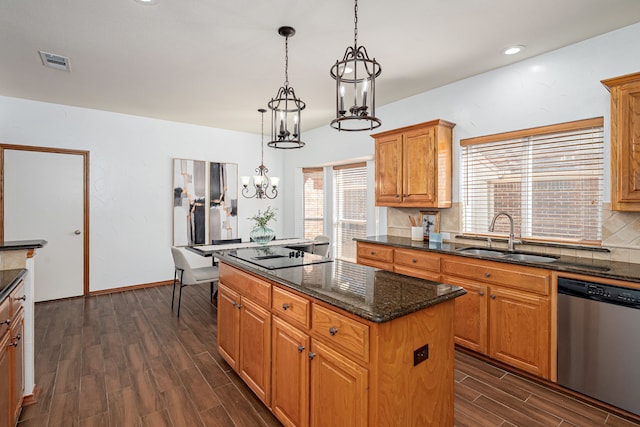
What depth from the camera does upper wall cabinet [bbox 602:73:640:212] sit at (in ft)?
7.18

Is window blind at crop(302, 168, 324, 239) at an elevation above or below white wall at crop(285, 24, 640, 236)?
below

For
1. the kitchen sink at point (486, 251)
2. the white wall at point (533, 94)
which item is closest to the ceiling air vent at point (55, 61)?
the white wall at point (533, 94)

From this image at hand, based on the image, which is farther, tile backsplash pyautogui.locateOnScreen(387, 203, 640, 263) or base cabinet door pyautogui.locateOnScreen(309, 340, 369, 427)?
tile backsplash pyautogui.locateOnScreen(387, 203, 640, 263)

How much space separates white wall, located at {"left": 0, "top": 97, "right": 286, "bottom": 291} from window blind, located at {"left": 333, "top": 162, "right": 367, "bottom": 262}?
1.74 metres

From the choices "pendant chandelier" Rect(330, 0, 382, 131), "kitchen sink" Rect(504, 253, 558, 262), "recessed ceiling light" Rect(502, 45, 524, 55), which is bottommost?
"kitchen sink" Rect(504, 253, 558, 262)

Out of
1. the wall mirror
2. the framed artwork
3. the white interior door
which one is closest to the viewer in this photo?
the framed artwork

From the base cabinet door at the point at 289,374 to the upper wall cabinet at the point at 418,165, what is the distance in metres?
2.36

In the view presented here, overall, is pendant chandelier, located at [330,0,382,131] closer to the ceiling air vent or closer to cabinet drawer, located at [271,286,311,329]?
cabinet drawer, located at [271,286,311,329]

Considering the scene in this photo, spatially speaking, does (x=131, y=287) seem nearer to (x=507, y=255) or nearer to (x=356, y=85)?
(x=356, y=85)

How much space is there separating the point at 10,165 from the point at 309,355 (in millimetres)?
4897

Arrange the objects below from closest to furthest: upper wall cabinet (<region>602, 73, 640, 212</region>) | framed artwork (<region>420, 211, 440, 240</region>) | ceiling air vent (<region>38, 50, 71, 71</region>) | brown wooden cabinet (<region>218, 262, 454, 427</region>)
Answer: brown wooden cabinet (<region>218, 262, 454, 427</region>)
upper wall cabinet (<region>602, 73, 640, 212</region>)
ceiling air vent (<region>38, 50, 71, 71</region>)
framed artwork (<region>420, 211, 440, 240</region>)

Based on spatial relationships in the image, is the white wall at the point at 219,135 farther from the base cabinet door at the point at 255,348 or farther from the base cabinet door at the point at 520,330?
the base cabinet door at the point at 255,348

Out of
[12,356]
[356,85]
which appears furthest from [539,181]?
[12,356]

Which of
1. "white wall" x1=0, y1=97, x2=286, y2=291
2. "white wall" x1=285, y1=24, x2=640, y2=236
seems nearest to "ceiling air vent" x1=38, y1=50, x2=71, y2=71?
"white wall" x1=0, y1=97, x2=286, y2=291
